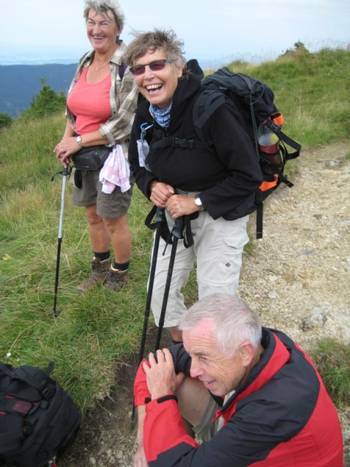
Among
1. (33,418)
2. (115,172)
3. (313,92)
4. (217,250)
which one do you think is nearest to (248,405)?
(217,250)

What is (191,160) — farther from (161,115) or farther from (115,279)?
(115,279)

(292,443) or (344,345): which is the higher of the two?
(292,443)

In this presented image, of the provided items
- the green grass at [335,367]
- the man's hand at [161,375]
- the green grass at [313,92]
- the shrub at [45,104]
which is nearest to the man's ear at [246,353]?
the man's hand at [161,375]

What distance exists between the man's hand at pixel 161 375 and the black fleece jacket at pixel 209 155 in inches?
33.6

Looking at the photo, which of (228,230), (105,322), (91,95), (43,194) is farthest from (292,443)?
(43,194)

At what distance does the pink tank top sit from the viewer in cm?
312

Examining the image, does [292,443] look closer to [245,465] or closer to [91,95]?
[245,465]

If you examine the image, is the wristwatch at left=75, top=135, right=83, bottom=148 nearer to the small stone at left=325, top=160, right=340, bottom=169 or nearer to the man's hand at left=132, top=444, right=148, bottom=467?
the man's hand at left=132, top=444, right=148, bottom=467

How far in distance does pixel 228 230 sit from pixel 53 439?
162 centimetres

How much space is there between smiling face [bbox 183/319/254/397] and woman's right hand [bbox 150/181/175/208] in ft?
3.26

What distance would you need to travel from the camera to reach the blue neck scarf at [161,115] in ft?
7.91

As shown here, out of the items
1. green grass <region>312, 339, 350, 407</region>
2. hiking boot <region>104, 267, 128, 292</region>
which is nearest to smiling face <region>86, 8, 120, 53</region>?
hiking boot <region>104, 267, 128, 292</region>

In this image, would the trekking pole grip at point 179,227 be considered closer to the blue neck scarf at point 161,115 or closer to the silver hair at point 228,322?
the blue neck scarf at point 161,115

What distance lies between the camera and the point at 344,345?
11.0ft
